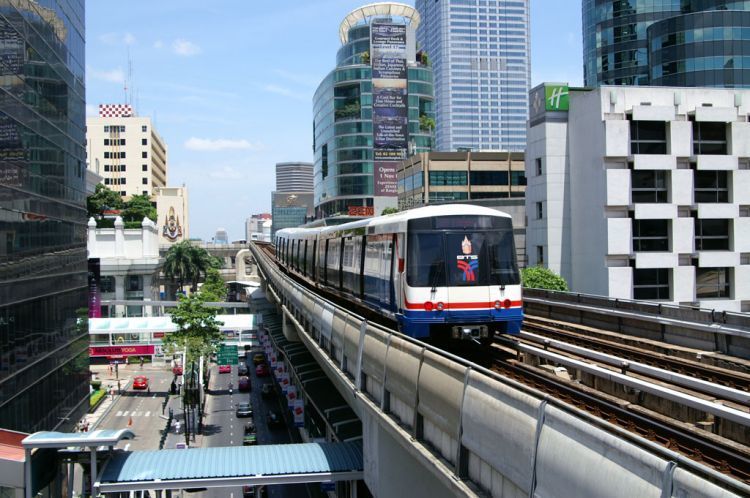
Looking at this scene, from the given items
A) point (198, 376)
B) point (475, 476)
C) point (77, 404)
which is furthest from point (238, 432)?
point (475, 476)

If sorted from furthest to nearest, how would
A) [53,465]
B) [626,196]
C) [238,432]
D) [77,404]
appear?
1. [238,432]
2. [626,196]
3. [77,404]
4. [53,465]

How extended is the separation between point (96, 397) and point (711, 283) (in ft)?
134

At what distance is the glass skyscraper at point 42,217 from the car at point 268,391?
17.4 m

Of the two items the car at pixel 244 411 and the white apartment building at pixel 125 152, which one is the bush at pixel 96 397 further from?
the white apartment building at pixel 125 152

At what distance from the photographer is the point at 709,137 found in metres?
40.5

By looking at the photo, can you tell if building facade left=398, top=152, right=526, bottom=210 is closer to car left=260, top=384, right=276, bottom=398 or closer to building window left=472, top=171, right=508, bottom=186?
building window left=472, top=171, right=508, bottom=186

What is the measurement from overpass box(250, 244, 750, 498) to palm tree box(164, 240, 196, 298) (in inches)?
3522

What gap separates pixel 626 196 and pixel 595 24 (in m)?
70.0

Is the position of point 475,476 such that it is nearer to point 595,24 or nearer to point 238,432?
point 238,432

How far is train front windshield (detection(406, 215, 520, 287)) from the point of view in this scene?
16.2 metres

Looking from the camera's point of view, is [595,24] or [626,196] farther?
[595,24]

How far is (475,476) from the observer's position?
9.12m

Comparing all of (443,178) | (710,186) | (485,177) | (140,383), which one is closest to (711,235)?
(710,186)

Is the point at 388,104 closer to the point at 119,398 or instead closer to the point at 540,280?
the point at 119,398
